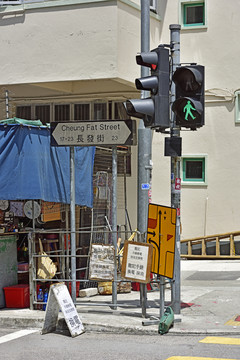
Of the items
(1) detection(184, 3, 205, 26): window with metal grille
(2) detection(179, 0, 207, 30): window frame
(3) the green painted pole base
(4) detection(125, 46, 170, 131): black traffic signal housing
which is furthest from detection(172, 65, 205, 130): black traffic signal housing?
(1) detection(184, 3, 205, 26): window with metal grille

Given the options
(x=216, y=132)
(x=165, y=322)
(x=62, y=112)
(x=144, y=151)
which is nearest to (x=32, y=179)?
(x=144, y=151)

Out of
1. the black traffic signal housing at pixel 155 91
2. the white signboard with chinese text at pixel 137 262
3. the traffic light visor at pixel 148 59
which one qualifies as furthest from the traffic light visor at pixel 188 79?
the white signboard with chinese text at pixel 137 262

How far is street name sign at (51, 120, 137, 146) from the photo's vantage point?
1008 centimetres

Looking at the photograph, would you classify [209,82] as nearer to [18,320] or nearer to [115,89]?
[115,89]

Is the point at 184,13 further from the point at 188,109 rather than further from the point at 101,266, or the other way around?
the point at 101,266

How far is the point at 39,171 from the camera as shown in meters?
10.7

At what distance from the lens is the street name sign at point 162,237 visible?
9.12m

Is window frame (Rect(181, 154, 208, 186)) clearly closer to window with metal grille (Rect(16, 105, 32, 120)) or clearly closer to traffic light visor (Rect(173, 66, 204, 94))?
window with metal grille (Rect(16, 105, 32, 120))

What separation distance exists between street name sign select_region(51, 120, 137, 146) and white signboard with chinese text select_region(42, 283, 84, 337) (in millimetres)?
2331

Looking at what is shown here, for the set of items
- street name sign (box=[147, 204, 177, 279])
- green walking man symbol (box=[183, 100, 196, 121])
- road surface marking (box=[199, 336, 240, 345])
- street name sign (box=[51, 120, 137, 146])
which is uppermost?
green walking man symbol (box=[183, 100, 196, 121])

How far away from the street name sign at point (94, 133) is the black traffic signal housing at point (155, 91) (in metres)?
0.86

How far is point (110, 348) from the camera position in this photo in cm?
822

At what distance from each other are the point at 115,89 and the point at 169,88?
6.30 meters

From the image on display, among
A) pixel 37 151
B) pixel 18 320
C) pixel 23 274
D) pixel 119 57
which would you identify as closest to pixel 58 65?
pixel 119 57
